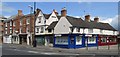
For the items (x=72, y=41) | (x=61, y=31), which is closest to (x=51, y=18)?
(x=61, y=31)

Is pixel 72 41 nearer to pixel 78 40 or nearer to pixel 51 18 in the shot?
pixel 78 40

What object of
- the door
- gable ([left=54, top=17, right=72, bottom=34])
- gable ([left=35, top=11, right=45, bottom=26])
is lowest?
the door

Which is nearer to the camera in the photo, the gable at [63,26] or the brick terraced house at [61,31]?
the brick terraced house at [61,31]

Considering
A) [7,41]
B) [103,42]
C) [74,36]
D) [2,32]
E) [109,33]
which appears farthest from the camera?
[2,32]

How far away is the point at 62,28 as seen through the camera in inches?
1690

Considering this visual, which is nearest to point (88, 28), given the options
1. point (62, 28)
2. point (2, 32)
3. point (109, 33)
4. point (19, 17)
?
point (62, 28)

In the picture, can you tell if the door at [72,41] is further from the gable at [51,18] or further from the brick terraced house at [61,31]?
the gable at [51,18]

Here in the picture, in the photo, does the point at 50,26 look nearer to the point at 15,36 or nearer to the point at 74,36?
the point at 74,36

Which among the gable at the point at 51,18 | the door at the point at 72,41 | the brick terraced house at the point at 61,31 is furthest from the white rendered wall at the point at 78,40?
the gable at the point at 51,18

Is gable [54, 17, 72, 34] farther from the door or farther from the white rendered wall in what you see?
the white rendered wall

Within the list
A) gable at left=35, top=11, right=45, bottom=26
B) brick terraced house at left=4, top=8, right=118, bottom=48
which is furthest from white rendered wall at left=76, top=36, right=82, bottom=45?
gable at left=35, top=11, right=45, bottom=26

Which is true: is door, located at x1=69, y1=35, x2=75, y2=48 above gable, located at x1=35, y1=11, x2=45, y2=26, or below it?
below

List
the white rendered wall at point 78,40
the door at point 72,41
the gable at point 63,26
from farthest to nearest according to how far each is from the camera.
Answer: the gable at point 63,26 → the white rendered wall at point 78,40 → the door at point 72,41

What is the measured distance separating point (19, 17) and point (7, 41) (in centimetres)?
949
